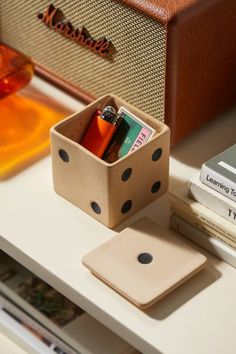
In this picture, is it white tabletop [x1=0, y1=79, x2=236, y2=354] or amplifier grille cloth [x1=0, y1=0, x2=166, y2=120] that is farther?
amplifier grille cloth [x1=0, y1=0, x2=166, y2=120]

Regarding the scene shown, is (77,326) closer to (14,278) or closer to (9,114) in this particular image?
(14,278)

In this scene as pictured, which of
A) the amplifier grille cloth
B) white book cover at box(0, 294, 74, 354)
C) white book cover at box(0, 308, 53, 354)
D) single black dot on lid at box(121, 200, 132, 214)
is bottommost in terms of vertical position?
white book cover at box(0, 308, 53, 354)

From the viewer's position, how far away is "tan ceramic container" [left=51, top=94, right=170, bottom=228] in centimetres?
77

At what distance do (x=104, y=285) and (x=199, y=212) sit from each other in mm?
112

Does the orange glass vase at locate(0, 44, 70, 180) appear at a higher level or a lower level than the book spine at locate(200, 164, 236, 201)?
lower

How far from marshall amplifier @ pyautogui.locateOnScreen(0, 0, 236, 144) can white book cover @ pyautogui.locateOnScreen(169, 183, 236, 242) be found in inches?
4.1

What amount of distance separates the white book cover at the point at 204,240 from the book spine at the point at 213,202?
0.03 m

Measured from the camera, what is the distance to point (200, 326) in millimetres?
710

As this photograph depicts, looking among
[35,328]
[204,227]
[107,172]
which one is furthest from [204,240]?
[35,328]

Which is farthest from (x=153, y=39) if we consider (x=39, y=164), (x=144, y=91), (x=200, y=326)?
(x=200, y=326)

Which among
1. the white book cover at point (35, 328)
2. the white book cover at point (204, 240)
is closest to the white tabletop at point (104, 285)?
the white book cover at point (204, 240)

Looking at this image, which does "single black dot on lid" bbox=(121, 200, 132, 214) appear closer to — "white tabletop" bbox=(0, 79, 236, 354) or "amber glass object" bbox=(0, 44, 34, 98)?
"white tabletop" bbox=(0, 79, 236, 354)

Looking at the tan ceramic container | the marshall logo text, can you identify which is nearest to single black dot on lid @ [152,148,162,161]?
the tan ceramic container

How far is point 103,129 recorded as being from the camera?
32.3 inches
